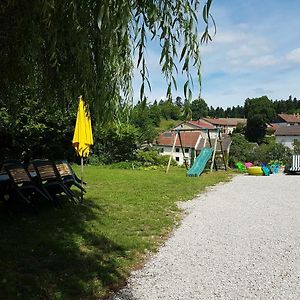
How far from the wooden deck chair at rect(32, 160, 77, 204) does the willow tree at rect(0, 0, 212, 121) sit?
4.39m

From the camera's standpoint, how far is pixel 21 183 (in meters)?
6.98

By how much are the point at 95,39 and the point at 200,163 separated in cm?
1617

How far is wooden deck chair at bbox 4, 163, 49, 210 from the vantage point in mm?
6789

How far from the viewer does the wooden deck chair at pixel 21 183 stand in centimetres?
679

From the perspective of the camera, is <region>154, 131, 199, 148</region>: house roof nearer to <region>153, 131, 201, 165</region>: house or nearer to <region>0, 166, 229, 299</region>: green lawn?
<region>153, 131, 201, 165</region>: house

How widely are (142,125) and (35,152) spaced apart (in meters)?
9.81

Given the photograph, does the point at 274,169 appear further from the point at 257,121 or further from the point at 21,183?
the point at 257,121

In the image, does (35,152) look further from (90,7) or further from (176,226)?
(90,7)

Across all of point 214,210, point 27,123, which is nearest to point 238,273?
point 214,210

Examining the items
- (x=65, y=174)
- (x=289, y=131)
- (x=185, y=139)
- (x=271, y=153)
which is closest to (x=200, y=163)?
(x=271, y=153)

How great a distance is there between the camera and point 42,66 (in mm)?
3588

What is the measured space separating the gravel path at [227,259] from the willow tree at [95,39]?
209 centimetres

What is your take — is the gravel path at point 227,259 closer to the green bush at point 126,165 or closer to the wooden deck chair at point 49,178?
the wooden deck chair at point 49,178

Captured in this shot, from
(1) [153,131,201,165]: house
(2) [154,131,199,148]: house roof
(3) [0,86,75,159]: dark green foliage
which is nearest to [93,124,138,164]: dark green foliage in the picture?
(3) [0,86,75,159]: dark green foliage
